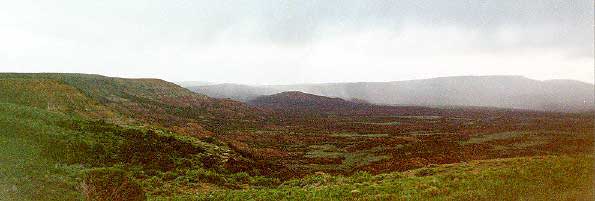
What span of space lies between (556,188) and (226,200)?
13.4m

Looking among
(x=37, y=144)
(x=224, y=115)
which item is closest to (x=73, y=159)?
(x=37, y=144)

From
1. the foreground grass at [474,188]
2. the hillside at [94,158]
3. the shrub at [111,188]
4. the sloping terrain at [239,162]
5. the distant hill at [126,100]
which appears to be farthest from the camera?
the distant hill at [126,100]

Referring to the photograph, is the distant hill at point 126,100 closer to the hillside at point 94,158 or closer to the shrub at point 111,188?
the hillside at point 94,158

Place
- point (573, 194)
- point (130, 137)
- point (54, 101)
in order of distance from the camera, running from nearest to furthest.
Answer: point (573, 194), point (130, 137), point (54, 101)

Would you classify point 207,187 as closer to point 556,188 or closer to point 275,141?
point 556,188

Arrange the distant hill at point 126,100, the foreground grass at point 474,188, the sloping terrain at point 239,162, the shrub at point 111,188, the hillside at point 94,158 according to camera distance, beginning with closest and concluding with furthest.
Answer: the foreground grass at point 474,188
the shrub at point 111,188
the sloping terrain at point 239,162
the hillside at point 94,158
the distant hill at point 126,100

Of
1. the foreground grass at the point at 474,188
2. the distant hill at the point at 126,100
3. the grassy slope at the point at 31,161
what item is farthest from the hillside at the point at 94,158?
the foreground grass at the point at 474,188

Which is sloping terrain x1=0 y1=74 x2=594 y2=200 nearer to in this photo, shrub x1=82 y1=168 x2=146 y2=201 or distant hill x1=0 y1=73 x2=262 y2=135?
shrub x1=82 y1=168 x2=146 y2=201

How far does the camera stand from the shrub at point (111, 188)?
1773 cm

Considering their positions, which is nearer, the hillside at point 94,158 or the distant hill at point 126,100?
the hillside at point 94,158

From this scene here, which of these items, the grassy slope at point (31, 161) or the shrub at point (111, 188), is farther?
the grassy slope at point (31, 161)

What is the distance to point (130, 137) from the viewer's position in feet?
113

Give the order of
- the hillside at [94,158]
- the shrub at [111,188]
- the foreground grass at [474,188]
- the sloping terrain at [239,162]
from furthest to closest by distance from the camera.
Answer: the hillside at [94,158], the sloping terrain at [239,162], the shrub at [111,188], the foreground grass at [474,188]

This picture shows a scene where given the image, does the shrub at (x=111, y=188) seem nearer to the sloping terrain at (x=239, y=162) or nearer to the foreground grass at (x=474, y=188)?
the sloping terrain at (x=239, y=162)
